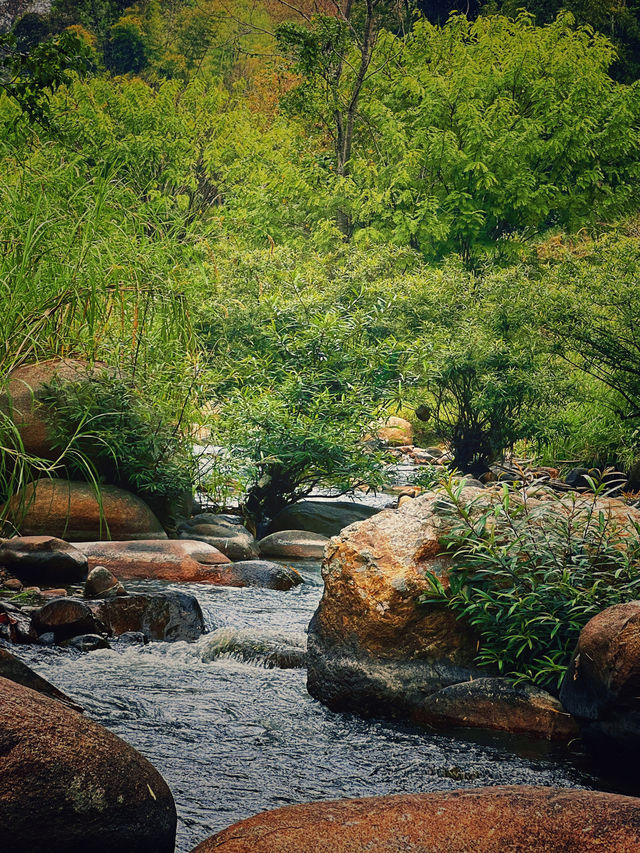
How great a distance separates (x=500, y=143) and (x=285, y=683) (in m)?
22.9

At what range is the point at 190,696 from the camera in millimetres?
5398

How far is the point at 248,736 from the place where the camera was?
15.7 ft

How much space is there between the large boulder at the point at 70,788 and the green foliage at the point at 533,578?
2.51 meters

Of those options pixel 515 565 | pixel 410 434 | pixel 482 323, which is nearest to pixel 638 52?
pixel 410 434

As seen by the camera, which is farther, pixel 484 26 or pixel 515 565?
pixel 484 26

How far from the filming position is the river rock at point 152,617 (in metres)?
6.56

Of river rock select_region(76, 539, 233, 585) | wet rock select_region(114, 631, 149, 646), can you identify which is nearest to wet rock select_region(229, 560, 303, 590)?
river rock select_region(76, 539, 233, 585)

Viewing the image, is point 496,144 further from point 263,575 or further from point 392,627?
point 392,627

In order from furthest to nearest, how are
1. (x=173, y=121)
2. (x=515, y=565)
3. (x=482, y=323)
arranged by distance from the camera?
(x=173, y=121), (x=482, y=323), (x=515, y=565)

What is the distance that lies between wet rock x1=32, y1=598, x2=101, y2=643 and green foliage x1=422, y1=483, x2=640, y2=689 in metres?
2.70

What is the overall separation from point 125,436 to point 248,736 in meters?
5.22

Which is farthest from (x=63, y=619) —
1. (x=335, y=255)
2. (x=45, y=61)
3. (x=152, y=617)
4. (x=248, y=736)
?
(x=335, y=255)

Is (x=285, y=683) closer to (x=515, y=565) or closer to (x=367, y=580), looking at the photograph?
(x=367, y=580)

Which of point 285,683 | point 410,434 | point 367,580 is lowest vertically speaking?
point 410,434
